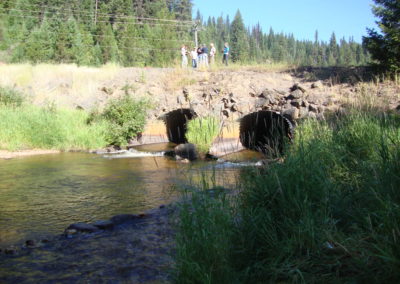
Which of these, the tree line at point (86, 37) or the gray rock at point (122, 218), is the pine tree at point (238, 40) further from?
the gray rock at point (122, 218)

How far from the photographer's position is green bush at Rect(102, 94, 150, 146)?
17453mm

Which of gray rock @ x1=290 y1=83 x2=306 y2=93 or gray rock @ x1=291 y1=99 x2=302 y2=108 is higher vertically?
gray rock @ x1=290 y1=83 x2=306 y2=93

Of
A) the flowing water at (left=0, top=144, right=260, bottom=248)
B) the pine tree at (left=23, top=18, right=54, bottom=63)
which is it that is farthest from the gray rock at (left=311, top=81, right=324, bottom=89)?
the pine tree at (left=23, top=18, right=54, bottom=63)

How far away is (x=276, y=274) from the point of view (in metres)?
3.31

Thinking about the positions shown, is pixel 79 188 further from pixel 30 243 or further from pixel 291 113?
pixel 291 113

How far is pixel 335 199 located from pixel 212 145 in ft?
32.6

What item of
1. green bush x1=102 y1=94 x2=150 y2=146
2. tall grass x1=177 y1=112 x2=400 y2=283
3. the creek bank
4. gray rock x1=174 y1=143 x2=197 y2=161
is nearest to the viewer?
tall grass x1=177 y1=112 x2=400 y2=283

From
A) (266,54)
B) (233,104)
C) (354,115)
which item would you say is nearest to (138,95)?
(233,104)

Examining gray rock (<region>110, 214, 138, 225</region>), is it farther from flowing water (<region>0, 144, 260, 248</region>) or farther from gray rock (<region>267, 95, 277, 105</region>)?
gray rock (<region>267, 95, 277, 105</region>)

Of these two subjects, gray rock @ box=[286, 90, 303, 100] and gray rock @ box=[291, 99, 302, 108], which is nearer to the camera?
gray rock @ box=[291, 99, 302, 108]

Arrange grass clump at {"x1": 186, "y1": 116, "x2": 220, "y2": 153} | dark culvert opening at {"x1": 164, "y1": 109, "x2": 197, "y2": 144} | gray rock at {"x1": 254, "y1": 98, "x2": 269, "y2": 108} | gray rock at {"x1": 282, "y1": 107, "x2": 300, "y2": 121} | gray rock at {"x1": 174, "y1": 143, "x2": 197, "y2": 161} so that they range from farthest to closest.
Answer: dark culvert opening at {"x1": 164, "y1": 109, "x2": 197, "y2": 144}, gray rock at {"x1": 254, "y1": 98, "x2": 269, "y2": 108}, gray rock at {"x1": 282, "y1": 107, "x2": 300, "y2": 121}, grass clump at {"x1": 186, "y1": 116, "x2": 220, "y2": 153}, gray rock at {"x1": 174, "y1": 143, "x2": 197, "y2": 161}

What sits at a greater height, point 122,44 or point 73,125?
point 122,44

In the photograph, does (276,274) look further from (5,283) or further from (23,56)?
(23,56)

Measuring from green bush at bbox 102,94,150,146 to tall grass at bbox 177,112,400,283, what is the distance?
1340 centimetres
